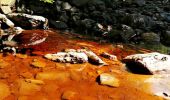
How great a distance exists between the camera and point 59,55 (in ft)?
24.4

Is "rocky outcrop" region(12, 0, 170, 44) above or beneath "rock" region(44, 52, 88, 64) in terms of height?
above

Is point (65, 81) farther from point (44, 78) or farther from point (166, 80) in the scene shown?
point (166, 80)

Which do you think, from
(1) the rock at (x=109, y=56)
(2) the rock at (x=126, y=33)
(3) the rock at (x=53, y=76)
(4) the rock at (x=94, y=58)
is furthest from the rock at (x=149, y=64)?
(2) the rock at (x=126, y=33)

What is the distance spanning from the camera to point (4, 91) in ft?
18.9

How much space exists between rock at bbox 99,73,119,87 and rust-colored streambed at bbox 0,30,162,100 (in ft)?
0.35

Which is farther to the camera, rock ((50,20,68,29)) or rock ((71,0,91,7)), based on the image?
rock ((71,0,91,7))

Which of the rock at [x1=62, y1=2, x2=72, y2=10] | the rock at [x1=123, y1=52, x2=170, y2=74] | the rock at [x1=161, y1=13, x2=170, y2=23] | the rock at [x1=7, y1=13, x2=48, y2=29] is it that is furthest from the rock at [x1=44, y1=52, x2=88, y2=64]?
the rock at [x1=161, y1=13, x2=170, y2=23]

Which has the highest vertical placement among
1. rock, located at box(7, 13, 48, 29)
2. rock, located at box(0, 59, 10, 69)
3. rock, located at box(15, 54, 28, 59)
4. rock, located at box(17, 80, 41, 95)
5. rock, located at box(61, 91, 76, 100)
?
rock, located at box(7, 13, 48, 29)

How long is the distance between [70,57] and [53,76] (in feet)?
2.89

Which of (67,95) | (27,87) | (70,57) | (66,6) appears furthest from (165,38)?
(27,87)

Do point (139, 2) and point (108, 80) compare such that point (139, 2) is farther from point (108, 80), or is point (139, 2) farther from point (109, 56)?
point (108, 80)

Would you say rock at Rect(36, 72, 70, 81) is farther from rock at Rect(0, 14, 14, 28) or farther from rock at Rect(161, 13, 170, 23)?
rock at Rect(161, 13, 170, 23)

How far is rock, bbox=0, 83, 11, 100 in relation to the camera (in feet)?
18.3

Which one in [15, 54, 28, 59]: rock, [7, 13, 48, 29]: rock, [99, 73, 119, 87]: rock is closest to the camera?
[99, 73, 119, 87]: rock
